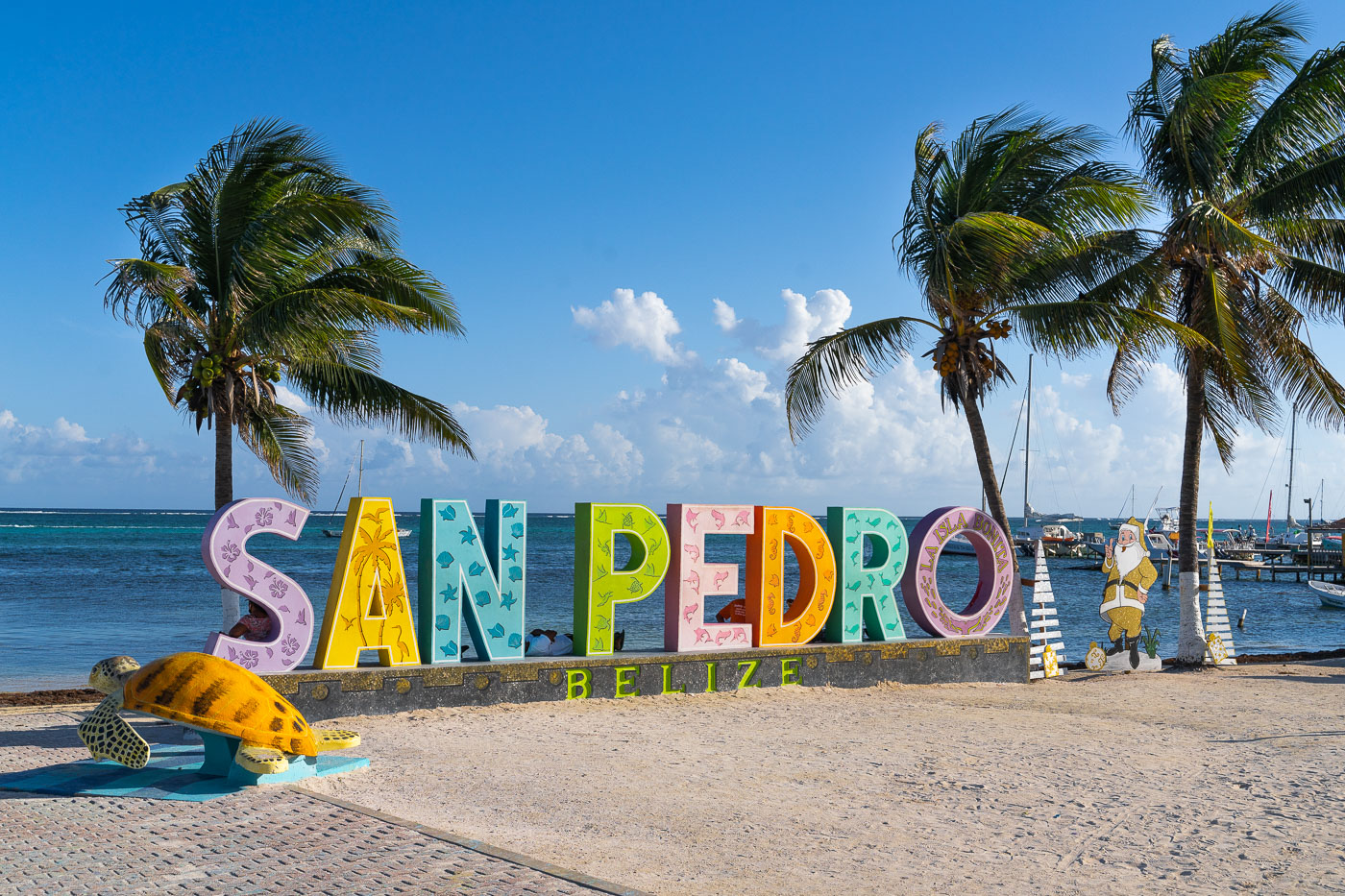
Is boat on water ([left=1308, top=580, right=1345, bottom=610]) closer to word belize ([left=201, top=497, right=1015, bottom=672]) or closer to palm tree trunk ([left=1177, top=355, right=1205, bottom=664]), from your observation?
palm tree trunk ([left=1177, top=355, right=1205, bottom=664])

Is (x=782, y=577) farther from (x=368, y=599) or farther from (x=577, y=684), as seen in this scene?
(x=368, y=599)

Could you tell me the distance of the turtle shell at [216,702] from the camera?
7.69 metres

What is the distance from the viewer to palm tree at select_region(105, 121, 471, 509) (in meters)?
12.2

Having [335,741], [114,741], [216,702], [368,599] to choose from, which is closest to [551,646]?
[368,599]

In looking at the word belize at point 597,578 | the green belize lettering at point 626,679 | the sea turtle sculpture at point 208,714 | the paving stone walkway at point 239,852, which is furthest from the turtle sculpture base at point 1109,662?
the paving stone walkway at point 239,852

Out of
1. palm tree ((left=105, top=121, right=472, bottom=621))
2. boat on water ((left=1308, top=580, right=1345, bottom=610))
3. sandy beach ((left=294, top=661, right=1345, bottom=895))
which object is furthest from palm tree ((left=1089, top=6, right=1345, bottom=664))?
boat on water ((left=1308, top=580, right=1345, bottom=610))

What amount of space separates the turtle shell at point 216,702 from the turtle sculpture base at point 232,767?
18cm

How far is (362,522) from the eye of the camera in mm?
10812

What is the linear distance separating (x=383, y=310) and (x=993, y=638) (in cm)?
988

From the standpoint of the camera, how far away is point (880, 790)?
838 centimetres

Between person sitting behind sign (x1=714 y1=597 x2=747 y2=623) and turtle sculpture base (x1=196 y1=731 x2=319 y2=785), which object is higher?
person sitting behind sign (x1=714 y1=597 x2=747 y2=623)

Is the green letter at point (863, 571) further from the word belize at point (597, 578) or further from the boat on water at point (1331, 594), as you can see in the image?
the boat on water at point (1331, 594)

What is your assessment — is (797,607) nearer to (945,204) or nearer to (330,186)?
(945,204)

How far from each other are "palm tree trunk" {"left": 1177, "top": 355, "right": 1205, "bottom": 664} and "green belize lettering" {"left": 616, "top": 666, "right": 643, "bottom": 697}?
10.1 metres
